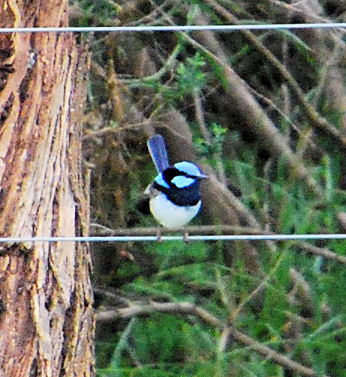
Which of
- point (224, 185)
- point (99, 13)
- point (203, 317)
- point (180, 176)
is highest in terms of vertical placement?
point (99, 13)

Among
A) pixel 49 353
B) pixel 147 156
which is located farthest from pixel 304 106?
pixel 49 353

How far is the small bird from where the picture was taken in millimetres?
3844

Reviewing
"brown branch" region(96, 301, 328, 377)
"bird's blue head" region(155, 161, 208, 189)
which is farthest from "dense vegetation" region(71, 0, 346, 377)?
"bird's blue head" region(155, 161, 208, 189)

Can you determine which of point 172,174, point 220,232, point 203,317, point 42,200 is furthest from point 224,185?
point 42,200

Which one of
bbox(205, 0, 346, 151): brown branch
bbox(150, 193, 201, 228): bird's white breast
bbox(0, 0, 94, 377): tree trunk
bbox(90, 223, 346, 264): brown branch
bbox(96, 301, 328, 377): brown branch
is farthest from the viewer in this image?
bbox(205, 0, 346, 151): brown branch

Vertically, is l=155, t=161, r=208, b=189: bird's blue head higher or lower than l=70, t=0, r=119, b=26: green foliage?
lower

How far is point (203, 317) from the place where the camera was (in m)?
4.87

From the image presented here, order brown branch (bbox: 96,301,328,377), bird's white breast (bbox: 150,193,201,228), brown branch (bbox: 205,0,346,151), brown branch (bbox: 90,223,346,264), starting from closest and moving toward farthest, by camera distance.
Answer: bird's white breast (bbox: 150,193,201,228) < brown branch (bbox: 96,301,328,377) < brown branch (bbox: 90,223,346,264) < brown branch (bbox: 205,0,346,151)

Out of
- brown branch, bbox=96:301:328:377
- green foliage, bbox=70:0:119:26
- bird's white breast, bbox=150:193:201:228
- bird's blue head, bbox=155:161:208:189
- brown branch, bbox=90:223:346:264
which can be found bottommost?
brown branch, bbox=96:301:328:377

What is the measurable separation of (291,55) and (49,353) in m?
2.54

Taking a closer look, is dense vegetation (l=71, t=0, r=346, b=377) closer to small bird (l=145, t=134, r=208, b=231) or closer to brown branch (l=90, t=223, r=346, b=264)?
brown branch (l=90, t=223, r=346, b=264)

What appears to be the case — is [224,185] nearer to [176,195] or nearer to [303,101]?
[303,101]

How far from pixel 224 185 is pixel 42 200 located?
5.34 ft

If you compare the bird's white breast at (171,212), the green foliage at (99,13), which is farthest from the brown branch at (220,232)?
the bird's white breast at (171,212)
